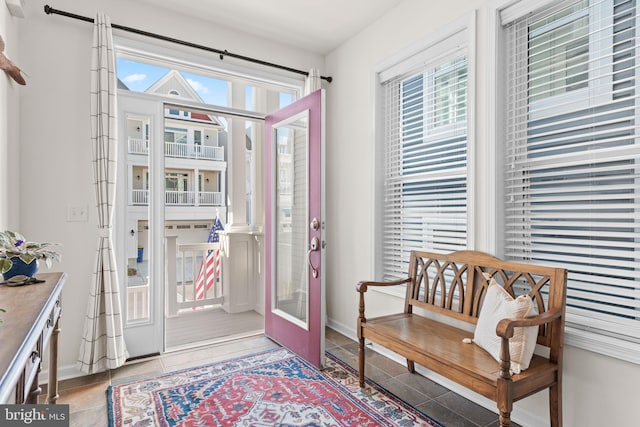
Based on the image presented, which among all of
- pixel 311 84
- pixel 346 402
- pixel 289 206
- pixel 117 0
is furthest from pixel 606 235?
pixel 117 0

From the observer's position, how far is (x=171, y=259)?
397cm

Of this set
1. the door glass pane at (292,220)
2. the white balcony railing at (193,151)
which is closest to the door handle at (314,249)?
the door glass pane at (292,220)

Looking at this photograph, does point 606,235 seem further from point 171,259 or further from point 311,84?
point 171,259

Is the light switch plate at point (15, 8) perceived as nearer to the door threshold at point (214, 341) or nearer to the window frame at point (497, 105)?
the door threshold at point (214, 341)

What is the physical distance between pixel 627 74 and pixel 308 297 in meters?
2.35

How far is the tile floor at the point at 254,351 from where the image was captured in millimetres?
2084

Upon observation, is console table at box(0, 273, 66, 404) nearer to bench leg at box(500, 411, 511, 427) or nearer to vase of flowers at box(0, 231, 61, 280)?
vase of flowers at box(0, 231, 61, 280)

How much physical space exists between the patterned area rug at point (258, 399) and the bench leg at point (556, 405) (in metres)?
0.59

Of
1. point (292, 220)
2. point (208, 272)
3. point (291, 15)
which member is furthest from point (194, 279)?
point (291, 15)

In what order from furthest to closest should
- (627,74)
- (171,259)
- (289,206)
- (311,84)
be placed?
(171,259) → (311,84) → (289,206) → (627,74)

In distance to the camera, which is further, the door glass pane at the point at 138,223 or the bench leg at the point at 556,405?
the door glass pane at the point at 138,223

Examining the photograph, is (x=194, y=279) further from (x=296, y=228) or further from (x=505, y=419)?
(x=505, y=419)

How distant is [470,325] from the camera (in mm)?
2309

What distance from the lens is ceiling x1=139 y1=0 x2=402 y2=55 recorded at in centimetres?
287
